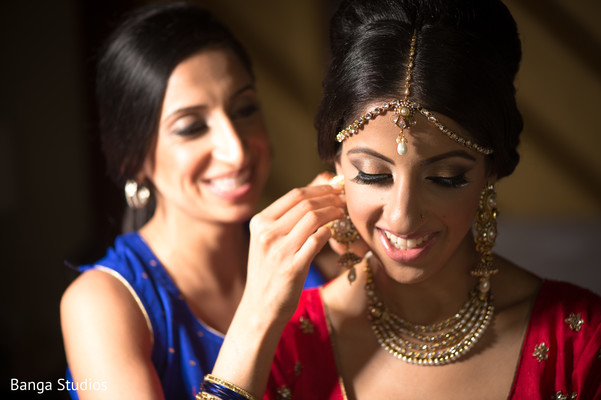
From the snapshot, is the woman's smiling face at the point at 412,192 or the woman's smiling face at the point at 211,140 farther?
the woman's smiling face at the point at 211,140

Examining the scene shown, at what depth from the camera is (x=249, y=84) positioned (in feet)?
5.66

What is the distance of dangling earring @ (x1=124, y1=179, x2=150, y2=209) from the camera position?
187 cm

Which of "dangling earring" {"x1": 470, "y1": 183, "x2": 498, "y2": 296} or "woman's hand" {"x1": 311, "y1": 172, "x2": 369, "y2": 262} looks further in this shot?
→ "woman's hand" {"x1": 311, "y1": 172, "x2": 369, "y2": 262}

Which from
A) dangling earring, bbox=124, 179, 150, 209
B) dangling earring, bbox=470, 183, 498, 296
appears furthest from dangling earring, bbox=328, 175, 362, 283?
dangling earring, bbox=124, 179, 150, 209

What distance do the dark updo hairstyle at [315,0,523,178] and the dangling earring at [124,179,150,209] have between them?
85cm

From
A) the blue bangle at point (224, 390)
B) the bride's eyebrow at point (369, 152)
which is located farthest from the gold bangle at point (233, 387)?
the bride's eyebrow at point (369, 152)

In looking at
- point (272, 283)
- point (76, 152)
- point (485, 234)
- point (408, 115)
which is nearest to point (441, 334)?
point (485, 234)

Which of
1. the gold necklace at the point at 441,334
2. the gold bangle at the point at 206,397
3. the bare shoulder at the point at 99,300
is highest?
the gold necklace at the point at 441,334

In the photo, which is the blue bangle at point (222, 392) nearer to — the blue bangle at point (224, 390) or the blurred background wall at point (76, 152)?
the blue bangle at point (224, 390)

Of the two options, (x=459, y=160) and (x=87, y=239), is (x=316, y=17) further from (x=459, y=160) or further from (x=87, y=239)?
(x=459, y=160)

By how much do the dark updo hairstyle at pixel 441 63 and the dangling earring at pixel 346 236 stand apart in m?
0.19

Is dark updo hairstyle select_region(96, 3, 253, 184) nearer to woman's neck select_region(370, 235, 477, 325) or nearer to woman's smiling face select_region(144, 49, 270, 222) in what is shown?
woman's smiling face select_region(144, 49, 270, 222)

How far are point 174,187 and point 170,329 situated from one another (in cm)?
35

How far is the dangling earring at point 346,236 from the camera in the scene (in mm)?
1293
